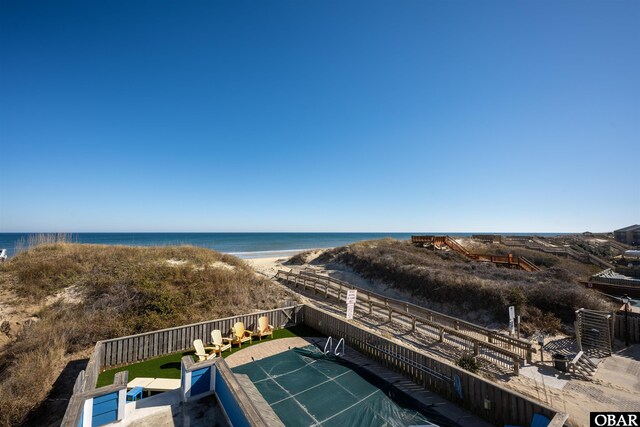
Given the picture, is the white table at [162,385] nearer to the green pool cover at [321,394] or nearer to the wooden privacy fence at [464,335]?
the green pool cover at [321,394]

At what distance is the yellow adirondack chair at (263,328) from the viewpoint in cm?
1049

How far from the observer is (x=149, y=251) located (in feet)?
56.2

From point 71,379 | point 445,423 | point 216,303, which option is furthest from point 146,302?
point 445,423

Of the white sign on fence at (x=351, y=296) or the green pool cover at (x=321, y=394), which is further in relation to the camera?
the white sign on fence at (x=351, y=296)

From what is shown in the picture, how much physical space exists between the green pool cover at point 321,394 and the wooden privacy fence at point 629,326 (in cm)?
1213

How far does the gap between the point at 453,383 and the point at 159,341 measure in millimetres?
9053

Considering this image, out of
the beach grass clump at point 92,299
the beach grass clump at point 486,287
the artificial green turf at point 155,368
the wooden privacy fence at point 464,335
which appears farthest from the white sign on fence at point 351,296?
the beach grass clump at point 486,287

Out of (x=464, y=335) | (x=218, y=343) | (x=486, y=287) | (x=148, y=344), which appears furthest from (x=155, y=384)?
(x=486, y=287)

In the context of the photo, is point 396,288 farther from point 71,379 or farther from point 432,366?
point 71,379

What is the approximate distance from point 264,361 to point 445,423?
5.18 meters

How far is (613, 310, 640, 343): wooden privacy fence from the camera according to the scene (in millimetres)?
11500

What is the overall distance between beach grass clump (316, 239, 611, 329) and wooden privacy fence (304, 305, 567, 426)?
8.36 m

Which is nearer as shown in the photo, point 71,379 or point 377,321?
point 71,379

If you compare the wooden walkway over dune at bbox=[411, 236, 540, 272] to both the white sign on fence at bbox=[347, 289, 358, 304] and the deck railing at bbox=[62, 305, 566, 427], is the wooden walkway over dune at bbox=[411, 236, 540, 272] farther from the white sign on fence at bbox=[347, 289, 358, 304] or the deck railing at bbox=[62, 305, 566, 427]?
the deck railing at bbox=[62, 305, 566, 427]
